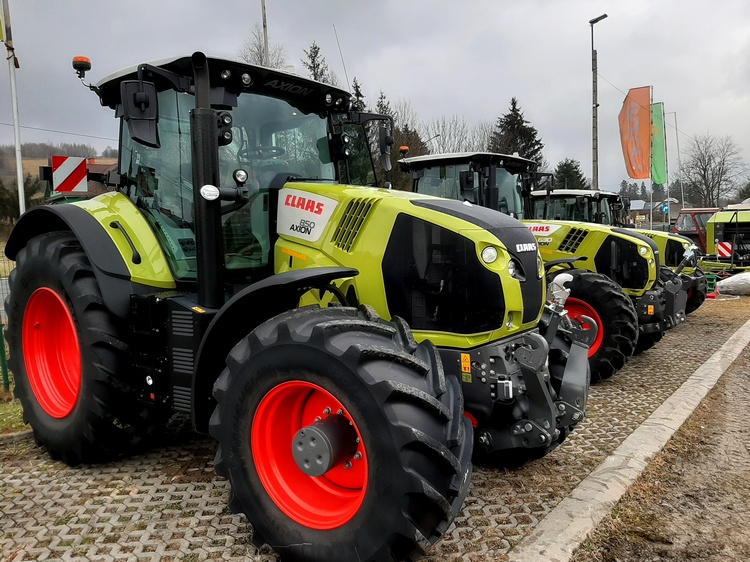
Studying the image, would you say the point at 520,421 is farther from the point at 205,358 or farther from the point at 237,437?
the point at 205,358

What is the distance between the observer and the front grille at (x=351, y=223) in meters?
3.26

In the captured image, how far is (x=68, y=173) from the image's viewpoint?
6.31 meters

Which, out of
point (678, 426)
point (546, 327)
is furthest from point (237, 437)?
point (678, 426)

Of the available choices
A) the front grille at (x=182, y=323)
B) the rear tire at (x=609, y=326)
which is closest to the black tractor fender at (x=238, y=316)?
the front grille at (x=182, y=323)

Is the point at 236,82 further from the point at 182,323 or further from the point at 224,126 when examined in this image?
the point at 182,323

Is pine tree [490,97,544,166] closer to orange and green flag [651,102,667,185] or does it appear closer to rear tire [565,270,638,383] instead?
orange and green flag [651,102,667,185]

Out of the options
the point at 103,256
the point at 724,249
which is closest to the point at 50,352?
the point at 103,256

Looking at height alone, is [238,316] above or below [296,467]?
above

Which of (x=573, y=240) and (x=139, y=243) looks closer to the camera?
(x=139, y=243)

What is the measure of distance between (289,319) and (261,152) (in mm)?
1388

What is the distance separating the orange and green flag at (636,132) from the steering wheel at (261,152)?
17.8 m

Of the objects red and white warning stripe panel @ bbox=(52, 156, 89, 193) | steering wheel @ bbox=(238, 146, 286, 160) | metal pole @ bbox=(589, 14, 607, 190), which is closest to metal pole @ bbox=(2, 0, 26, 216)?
red and white warning stripe panel @ bbox=(52, 156, 89, 193)

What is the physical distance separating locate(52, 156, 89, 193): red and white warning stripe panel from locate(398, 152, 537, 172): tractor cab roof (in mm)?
3816

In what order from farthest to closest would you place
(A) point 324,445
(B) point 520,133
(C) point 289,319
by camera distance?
(B) point 520,133, (C) point 289,319, (A) point 324,445
